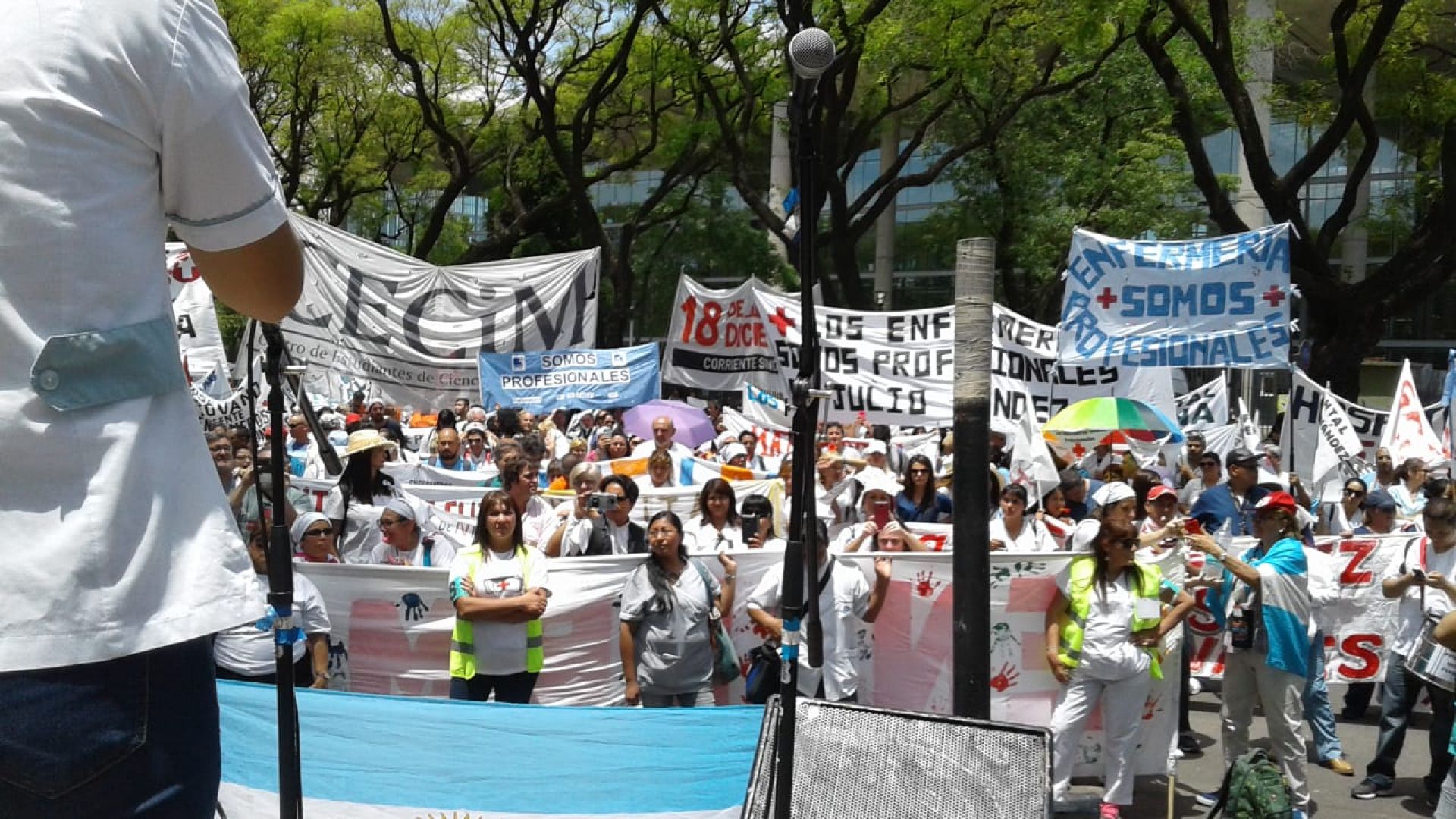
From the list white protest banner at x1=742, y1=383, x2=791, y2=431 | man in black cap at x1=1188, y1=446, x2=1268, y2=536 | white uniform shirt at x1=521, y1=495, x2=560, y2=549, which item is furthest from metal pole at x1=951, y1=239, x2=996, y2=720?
white protest banner at x1=742, y1=383, x2=791, y2=431

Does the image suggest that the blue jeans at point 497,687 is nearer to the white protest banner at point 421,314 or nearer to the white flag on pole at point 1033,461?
the white protest banner at point 421,314

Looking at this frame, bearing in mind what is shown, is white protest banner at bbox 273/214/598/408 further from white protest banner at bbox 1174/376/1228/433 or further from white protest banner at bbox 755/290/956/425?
white protest banner at bbox 1174/376/1228/433

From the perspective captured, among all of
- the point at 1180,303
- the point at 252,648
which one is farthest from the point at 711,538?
the point at 1180,303

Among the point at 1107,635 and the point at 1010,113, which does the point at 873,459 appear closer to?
the point at 1107,635

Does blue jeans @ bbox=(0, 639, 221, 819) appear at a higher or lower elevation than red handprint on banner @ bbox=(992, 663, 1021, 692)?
higher

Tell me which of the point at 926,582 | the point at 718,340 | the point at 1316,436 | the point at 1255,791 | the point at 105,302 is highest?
the point at 718,340

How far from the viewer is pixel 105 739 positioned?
4.21 ft

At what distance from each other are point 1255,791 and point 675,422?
1059cm

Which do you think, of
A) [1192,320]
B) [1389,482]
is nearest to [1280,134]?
[1389,482]

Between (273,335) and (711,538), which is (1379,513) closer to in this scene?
(711,538)

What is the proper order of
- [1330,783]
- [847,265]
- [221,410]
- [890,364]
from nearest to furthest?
[1330,783], [890,364], [221,410], [847,265]

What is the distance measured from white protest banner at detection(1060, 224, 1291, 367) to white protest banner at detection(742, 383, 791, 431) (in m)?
5.81

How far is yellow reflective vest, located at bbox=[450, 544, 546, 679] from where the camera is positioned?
21.4 feet

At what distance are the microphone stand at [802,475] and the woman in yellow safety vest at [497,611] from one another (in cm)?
325
